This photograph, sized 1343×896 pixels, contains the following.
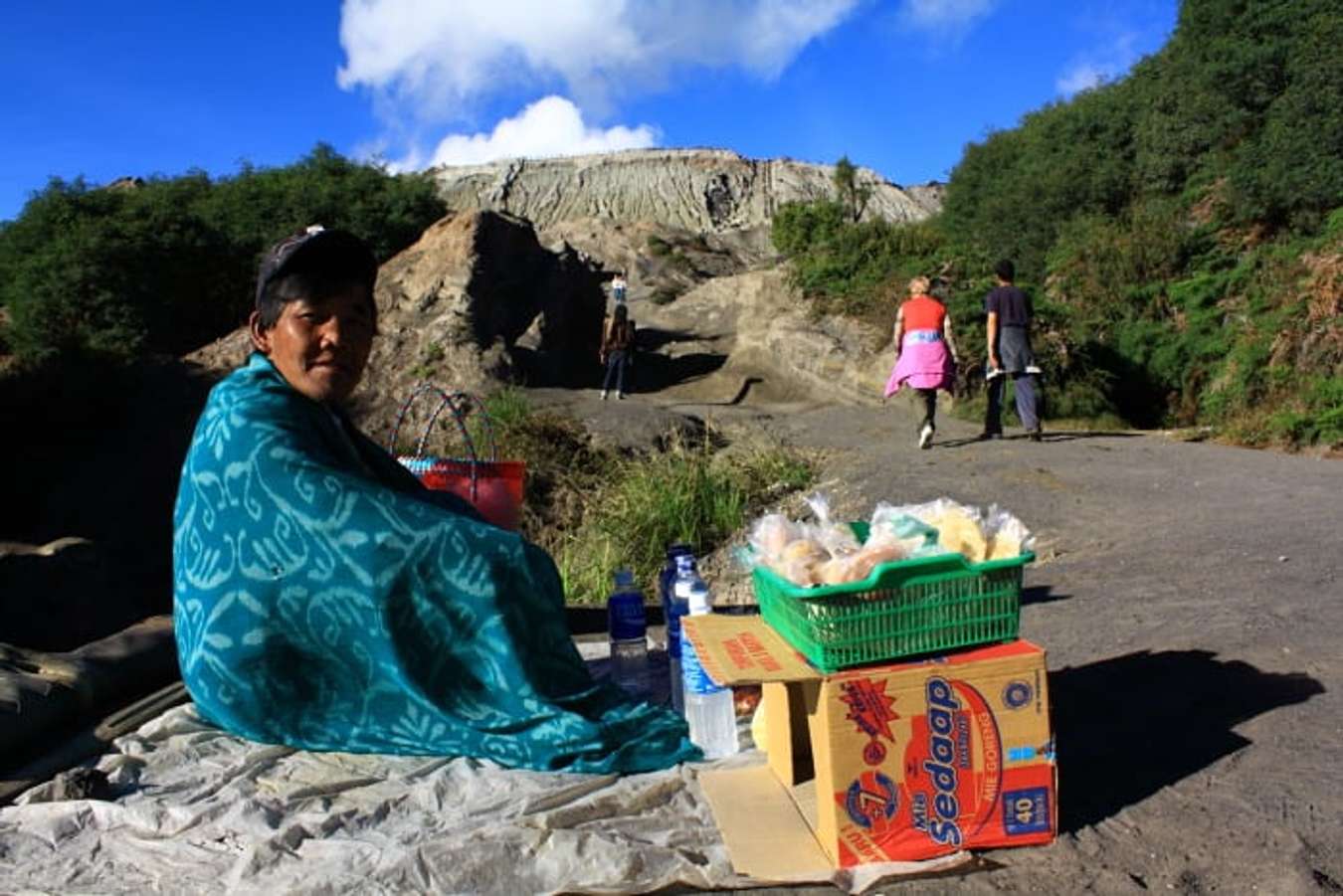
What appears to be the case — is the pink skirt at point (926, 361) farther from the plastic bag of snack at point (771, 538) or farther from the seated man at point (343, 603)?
the plastic bag of snack at point (771, 538)

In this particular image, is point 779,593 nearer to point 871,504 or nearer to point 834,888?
point 834,888

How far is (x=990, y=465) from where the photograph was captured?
9250 millimetres

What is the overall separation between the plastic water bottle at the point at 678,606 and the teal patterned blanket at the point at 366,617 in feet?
0.95

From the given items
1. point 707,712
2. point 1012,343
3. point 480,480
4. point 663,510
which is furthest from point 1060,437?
point 707,712

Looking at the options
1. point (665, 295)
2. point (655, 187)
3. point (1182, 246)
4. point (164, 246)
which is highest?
point (655, 187)

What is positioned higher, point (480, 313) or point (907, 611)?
point (480, 313)

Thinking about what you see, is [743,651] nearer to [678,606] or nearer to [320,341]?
[678,606]

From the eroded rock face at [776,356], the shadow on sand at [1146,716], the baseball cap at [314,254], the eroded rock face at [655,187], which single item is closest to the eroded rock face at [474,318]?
the eroded rock face at [776,356]

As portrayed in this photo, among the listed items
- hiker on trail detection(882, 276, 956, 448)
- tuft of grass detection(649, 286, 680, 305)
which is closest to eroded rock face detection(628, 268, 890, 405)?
tuft of grass detection(649, 286, 680, 305)

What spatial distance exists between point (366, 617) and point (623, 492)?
5566 mm

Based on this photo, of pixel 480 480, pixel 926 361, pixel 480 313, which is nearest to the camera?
pixel 480 480

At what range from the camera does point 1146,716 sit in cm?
321

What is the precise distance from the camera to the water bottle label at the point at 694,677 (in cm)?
305

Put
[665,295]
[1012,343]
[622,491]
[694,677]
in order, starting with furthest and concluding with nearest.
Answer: [665,295]
[1012,343]
[622,491]
[694,677]
